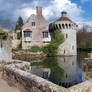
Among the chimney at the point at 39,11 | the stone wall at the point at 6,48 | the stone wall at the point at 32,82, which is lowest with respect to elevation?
the stone wall at the point at 32,82

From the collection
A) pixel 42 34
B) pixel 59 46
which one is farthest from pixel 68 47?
pixel 42 34

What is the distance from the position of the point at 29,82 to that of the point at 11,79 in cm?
137

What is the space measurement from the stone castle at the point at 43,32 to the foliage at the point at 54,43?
104cm

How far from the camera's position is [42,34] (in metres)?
30.8

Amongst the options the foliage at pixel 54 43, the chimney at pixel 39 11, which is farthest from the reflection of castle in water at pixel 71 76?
the chimney at pixel 39 11

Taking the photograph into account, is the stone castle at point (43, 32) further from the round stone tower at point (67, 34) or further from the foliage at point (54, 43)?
the foliage at point (54, 43)

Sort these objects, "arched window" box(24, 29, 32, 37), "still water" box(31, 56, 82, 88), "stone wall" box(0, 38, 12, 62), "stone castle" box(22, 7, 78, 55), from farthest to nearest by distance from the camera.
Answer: "arched window" box(24, 29, 32, 37), "stone castle" box(22, 7, 78, 55), "still water" box(31, 56, 82, 88), "stone wall" box(0, 38, 12, 62)

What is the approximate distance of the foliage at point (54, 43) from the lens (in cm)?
2753

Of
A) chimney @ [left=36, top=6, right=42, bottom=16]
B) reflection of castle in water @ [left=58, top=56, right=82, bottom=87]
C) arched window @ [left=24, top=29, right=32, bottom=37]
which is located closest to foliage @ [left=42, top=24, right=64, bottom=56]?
chimney @ [left=36, top=6, right=42, bottom=16]

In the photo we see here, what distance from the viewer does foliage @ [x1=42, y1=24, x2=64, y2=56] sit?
27531 mm

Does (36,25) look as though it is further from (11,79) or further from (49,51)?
(11,79)

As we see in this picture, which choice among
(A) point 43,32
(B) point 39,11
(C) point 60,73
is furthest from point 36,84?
(B) point 39,11

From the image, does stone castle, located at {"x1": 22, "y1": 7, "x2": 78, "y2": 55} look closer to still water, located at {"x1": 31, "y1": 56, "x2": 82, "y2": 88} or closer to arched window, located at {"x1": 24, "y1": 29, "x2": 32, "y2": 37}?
arched window, located at {"x1": 24, "y1": 29, "x2": 32, "y2": 37}

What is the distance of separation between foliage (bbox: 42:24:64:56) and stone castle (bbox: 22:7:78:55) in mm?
1044
